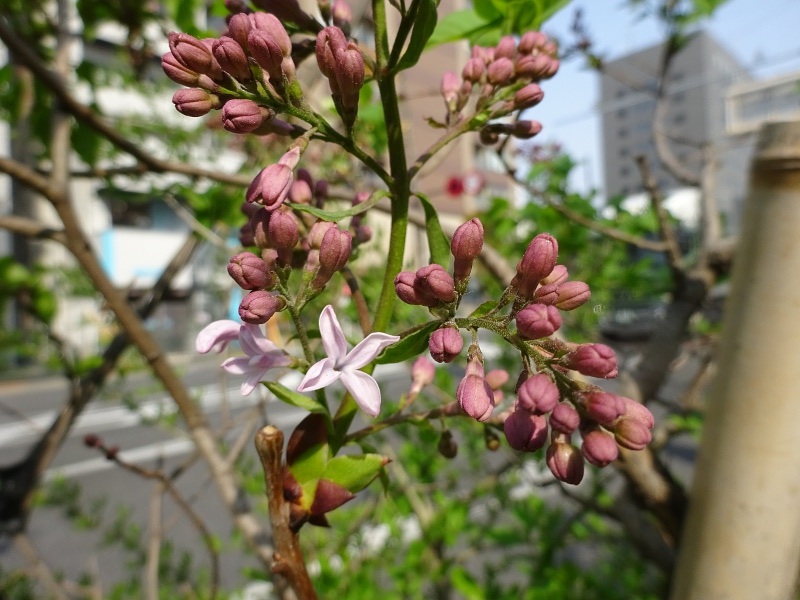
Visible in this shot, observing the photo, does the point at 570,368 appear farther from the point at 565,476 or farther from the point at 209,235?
the point at 209,235

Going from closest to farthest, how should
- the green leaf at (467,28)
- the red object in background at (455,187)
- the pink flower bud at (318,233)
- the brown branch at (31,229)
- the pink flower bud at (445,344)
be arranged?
the pink flower bud at (445,344)
the pink flower bud at (318,233)
the green leaf at (467,28)
the brown branch at (31,229)
the red object in background at (455,187)

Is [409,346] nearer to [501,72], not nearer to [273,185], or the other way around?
[273,185]

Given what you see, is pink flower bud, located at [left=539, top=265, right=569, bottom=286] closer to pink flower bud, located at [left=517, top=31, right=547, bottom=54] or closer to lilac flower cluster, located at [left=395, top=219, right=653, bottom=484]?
lilac flower cluster, located at [left=395, top=219, right=653, bottom=484]

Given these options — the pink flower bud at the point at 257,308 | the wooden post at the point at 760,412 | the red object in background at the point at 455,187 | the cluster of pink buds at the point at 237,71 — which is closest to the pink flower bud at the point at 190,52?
the cluster of pink buds at the point at 237,71

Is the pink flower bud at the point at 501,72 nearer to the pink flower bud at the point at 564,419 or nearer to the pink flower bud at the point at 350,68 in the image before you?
the pink flower bud at the point at 350,68

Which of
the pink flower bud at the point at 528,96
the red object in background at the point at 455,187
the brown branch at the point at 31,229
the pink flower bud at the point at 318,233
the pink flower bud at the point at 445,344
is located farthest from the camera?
the red object in background at the point at 455,187

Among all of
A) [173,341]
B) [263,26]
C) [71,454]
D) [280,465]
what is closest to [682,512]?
[280,465]
